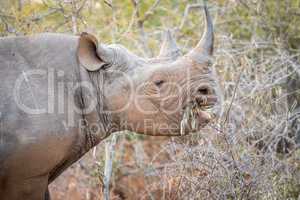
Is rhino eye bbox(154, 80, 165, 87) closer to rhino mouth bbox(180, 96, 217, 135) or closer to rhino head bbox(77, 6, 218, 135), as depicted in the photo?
rhino head bbox(77, 6, 218, 135)

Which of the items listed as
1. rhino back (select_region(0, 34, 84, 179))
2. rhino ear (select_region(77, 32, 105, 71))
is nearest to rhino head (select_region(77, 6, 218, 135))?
rhino ear (select_region(77, 32, 105, 71))

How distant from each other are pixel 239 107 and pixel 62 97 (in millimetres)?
2511

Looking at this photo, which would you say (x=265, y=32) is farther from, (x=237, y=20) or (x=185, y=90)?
(x=185, y=90)

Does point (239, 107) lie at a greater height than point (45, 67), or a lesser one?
lesser

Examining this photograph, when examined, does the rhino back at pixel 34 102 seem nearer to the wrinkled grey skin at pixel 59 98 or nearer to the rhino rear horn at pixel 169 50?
the wrinkled grey skin at pixel 59 98

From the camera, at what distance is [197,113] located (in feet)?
14.5

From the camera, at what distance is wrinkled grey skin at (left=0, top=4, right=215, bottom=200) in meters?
4.18

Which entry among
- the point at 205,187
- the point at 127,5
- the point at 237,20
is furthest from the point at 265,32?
the point at 205,187

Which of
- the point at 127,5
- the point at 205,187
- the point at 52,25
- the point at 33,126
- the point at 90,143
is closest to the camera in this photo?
the point at 33,126

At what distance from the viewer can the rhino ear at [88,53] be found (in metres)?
4.44

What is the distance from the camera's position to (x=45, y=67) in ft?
14.5

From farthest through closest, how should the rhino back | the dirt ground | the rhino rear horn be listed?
the dirt ground, the rhino rear horn, the rhino back

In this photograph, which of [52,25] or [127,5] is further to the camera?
[127,5]

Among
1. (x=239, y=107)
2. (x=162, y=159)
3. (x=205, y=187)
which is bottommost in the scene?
(x=162, y=159)
